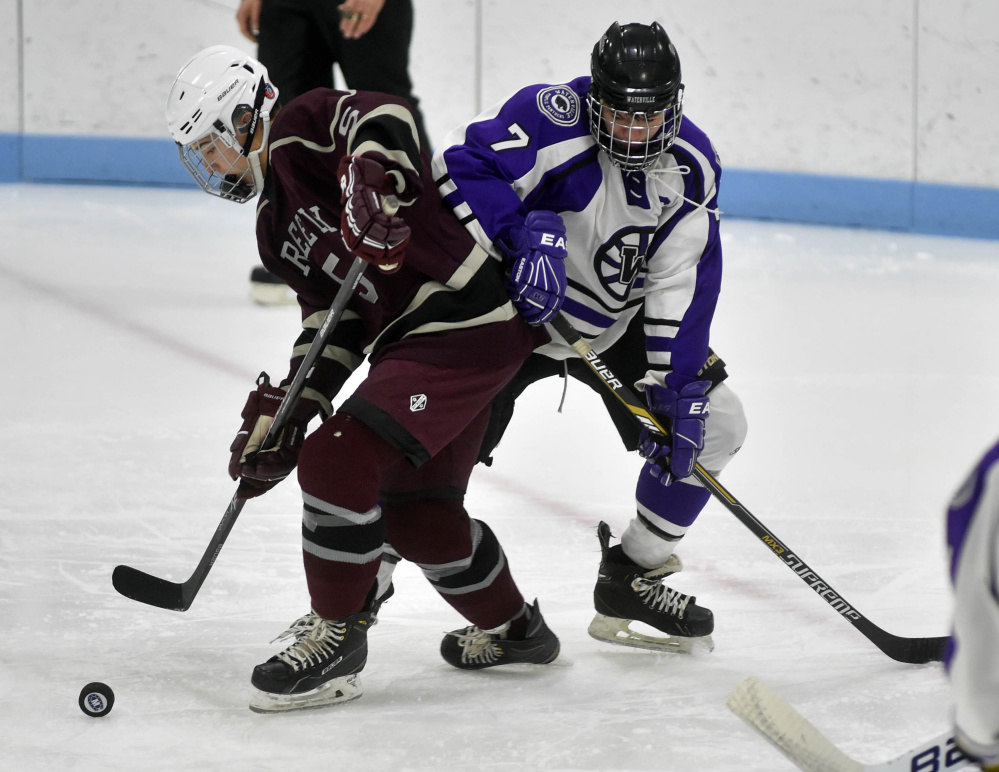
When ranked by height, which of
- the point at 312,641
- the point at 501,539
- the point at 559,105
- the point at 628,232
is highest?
the point at 559,105

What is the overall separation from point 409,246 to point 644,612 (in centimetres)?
70

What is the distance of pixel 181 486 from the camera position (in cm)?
276

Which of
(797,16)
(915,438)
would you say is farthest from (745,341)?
(797,16)

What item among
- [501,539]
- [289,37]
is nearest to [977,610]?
[501,539]

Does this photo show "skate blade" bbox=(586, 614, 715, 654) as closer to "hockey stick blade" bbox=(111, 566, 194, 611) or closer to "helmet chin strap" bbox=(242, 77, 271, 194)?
"hockey stick blade" bbox=(111, 566, 194, 611)

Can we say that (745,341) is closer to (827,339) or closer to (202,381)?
(827,339)

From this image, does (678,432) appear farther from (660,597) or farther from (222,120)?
(222,120)

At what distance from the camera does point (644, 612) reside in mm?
2121

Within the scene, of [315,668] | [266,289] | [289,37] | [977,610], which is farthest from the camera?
Answer: [266,289]

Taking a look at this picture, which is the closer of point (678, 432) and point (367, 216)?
point (367, 216)

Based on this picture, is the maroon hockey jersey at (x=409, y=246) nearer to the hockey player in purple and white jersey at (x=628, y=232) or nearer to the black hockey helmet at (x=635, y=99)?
the hockey player in purple and white jersey at (x=628, y=232)

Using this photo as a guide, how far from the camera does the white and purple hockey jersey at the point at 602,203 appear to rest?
6.31 feet

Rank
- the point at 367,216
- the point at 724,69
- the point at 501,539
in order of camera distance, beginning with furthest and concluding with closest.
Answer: the point at 724,69 → the point at 501,539 → the point at 367,216

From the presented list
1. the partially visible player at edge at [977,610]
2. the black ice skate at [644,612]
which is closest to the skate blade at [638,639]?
the black ice skate at [644,612]
